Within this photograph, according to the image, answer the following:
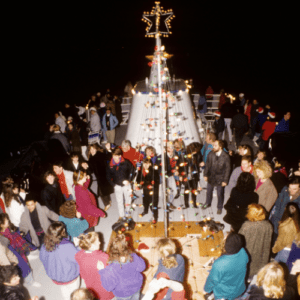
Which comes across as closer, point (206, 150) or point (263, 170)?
point (263, 170)

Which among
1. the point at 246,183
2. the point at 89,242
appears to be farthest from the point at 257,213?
the point at 89,242

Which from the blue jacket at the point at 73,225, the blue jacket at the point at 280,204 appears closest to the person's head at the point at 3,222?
the blue jacket at the point at 73,225

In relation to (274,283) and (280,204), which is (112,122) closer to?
(280,204)

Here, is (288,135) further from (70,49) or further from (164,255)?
(70,49)

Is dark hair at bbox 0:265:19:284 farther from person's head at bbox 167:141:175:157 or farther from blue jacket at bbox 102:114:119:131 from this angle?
blue jacket at bbox 102:114:119:131

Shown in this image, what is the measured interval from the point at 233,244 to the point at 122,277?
1.23m

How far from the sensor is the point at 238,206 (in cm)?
370

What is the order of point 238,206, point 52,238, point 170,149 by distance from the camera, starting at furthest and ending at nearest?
point 170,149, point 238,206, point 52,238

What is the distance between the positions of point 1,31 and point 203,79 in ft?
47.7

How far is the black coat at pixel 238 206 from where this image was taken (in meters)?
3.62

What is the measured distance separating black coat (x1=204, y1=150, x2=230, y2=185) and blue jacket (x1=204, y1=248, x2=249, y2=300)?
86.9 inches

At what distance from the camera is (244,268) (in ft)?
8.71

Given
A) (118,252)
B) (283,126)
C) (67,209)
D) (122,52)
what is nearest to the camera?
(118,252)

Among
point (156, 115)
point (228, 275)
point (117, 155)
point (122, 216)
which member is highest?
point (156, 115)
